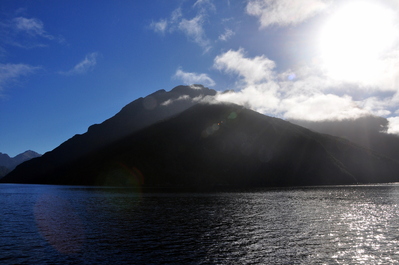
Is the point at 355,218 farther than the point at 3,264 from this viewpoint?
Yes

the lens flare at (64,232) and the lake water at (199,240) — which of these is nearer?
the lake water at (199,240)

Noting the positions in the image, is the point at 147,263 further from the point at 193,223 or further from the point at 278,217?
the point at 278,217

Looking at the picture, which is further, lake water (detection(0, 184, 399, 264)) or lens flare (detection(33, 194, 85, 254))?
lens flare (detection(33, 194, 85, 254))

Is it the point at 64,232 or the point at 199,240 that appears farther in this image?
the point at 64,232

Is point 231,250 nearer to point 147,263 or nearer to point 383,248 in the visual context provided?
point 147,263

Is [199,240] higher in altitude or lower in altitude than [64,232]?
lower

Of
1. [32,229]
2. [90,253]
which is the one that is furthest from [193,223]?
[32,229]

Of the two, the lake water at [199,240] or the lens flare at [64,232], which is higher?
the lens flare at [64,232]

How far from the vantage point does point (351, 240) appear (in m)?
45.5

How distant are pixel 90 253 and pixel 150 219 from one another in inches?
1201

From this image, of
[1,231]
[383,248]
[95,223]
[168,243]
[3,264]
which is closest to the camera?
[3,264]

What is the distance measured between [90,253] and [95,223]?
25173mm

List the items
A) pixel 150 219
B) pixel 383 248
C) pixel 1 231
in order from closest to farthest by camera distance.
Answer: pixel 383 248 → pixel 1 231 → pixel 150 219

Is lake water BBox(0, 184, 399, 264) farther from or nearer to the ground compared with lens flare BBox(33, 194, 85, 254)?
nearer to the ground
